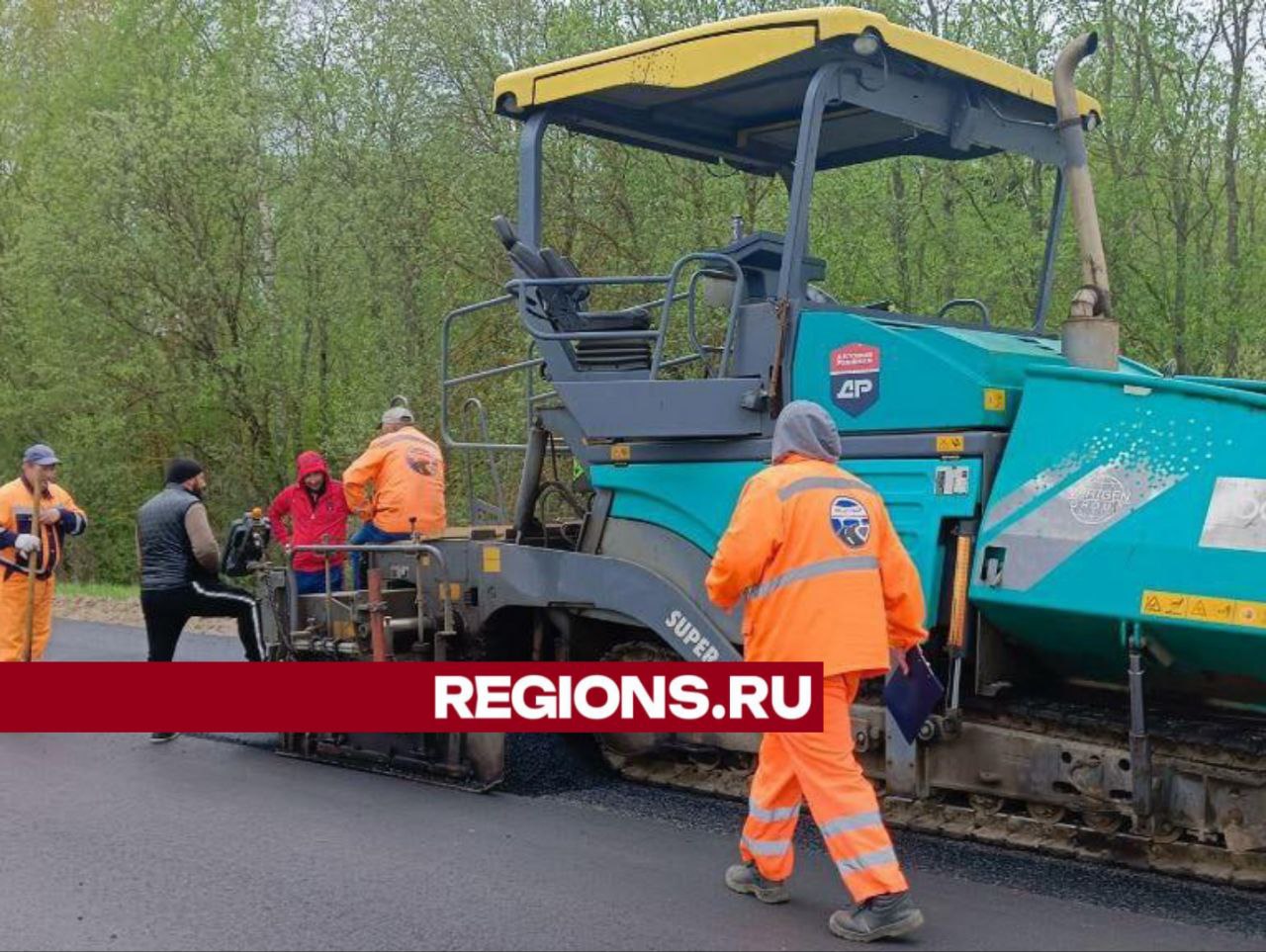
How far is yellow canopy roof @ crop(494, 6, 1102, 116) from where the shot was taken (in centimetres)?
526

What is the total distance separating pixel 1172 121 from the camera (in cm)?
1388

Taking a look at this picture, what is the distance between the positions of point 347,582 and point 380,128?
1157cm

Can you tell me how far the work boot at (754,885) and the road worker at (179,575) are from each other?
4063 mm

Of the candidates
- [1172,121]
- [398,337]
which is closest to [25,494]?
[398,337]

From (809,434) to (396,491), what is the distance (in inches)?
148

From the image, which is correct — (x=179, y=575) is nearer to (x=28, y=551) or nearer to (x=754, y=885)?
(x=28, y=551)

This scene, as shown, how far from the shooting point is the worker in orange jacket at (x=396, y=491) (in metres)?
7.75

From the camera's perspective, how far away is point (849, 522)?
438 cm

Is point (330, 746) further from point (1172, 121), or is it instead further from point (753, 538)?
point (1172, 121)

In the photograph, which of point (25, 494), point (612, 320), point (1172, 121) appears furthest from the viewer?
point (1172, 121)

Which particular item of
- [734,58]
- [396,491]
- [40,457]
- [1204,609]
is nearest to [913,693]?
[1204,609]

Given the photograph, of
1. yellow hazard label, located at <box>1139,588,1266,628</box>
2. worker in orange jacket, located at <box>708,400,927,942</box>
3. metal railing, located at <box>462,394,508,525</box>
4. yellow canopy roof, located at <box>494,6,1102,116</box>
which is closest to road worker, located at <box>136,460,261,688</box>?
metal railing, located at <box>462,394,508,525</box>

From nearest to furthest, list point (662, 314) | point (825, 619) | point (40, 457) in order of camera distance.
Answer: point (825, 619) < point (662, 314) < point (40, 457)

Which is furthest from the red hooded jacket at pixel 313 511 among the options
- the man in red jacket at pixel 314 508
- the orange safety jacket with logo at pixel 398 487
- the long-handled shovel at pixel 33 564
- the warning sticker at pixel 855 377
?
the warning sticker at pixel 855 377
